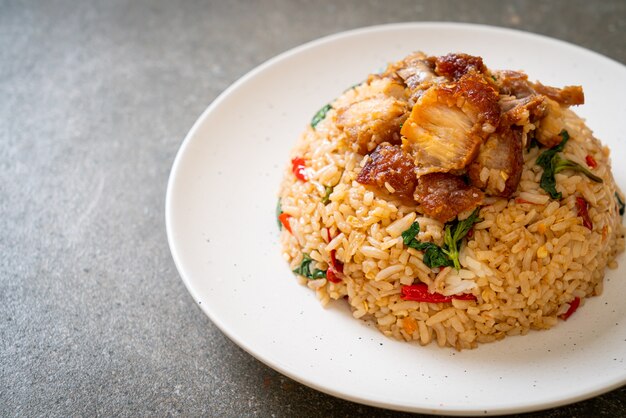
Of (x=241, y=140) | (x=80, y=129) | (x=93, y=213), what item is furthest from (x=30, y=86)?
(x=241, y=140)

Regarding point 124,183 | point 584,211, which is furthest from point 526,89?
point 124,183

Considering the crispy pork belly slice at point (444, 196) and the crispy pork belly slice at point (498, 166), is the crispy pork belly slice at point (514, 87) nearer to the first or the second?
the crispy pork belly slice at point (498, 166)

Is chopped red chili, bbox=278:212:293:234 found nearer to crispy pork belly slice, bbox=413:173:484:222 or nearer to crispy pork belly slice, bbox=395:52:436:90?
crispy pork belly slice, bbox=413:173:484:222

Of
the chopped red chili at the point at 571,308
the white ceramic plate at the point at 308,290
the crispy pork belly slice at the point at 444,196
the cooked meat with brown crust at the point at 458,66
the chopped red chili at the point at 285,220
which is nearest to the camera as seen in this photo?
the white ceramic plate at the point at 308,290

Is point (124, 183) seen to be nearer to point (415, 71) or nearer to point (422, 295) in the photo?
point (415, 71)

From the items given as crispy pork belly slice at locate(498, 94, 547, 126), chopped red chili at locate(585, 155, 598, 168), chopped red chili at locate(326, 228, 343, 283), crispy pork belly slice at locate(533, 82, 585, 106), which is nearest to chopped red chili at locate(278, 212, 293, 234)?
chopped red chili at locate(326, 228, 343, 283)

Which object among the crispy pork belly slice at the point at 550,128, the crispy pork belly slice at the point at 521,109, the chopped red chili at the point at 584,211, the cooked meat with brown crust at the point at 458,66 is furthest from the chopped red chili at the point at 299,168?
the chopped red chili at the point at 584,211

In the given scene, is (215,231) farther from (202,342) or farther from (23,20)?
(23,20)
